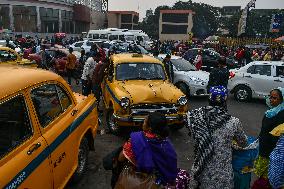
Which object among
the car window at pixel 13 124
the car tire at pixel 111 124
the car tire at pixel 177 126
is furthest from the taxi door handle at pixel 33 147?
the car tire at pixel 177 126

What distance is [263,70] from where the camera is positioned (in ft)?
41.0

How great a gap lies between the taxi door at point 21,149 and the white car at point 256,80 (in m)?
10.0

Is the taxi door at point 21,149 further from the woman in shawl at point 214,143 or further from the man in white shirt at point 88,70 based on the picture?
the man in white shirt at point 88,70

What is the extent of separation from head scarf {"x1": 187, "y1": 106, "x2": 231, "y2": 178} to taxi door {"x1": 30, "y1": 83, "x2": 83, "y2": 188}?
169cm

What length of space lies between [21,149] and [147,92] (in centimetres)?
472

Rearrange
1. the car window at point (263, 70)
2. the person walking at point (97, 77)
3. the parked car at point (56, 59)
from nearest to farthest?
the person walking at point (97, 77)
the car window at point (263, 70)
the parked car at point (56, 59)

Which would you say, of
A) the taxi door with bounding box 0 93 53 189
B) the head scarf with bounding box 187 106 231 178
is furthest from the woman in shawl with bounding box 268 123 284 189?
the taxi door with bounding box 0 93 53 189

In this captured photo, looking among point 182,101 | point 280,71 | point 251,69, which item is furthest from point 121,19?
point 182,101

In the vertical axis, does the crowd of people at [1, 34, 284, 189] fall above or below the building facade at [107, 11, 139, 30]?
below

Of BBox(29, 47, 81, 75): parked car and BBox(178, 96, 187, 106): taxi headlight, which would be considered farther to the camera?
BBox(29, 47, 81, 75): parked car

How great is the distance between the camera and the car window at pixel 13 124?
3527mm

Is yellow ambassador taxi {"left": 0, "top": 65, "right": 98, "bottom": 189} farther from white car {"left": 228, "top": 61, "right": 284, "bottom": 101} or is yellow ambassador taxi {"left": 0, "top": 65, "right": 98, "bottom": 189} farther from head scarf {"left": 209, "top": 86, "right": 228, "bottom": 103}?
white car {"left": 228, "top": 61, "right": 284, "bottom": 101}

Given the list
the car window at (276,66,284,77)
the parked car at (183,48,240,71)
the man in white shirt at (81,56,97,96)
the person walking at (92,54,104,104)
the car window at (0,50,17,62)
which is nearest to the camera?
the person walking at (92,54,104,104)

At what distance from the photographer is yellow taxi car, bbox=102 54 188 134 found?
7.91 metres
